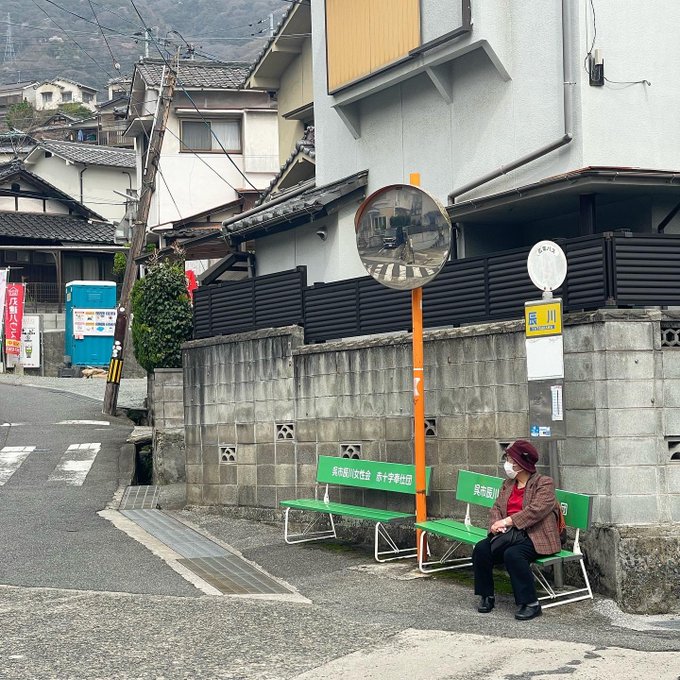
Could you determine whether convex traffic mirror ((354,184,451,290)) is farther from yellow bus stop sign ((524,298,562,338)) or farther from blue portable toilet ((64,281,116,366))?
blue portable toilet ((64,281,116,366))

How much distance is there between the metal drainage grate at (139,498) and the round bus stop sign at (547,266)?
8.81m

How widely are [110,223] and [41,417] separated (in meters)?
25.6

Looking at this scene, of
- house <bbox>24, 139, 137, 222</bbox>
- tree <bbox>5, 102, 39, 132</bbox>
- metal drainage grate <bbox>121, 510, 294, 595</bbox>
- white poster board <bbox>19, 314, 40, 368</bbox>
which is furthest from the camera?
tree <bbox>5, 102, 39, 132</bbox>

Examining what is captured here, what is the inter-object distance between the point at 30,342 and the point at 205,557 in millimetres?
32607

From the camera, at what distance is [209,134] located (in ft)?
129

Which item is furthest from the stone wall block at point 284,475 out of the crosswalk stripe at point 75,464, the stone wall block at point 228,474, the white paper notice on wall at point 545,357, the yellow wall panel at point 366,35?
the crosswalk stripe at point 75,464

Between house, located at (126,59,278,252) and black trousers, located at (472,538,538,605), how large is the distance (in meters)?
30.2

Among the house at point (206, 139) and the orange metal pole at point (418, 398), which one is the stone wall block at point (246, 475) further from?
the house at point (206, 139)

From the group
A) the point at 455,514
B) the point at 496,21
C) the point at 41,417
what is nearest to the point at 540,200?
the point at 496,21

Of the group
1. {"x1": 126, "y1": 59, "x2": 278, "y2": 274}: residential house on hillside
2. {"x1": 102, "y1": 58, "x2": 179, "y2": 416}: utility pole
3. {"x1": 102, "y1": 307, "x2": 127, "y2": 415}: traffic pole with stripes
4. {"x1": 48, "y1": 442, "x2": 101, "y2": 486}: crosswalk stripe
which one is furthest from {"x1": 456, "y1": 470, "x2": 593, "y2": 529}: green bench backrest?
{"x1": 126, "y1": 59, "x2": 278, "y2": 274}: residential house on hillside

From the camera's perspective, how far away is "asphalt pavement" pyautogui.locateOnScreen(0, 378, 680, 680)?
7.59m

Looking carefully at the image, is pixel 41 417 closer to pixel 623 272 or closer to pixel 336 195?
pixel 336 195

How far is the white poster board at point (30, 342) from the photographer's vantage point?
1695 inches

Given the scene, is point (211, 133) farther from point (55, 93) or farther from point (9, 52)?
point (9, 52)
